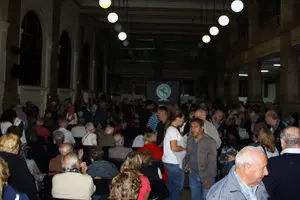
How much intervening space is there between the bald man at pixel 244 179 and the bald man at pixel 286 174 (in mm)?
1043

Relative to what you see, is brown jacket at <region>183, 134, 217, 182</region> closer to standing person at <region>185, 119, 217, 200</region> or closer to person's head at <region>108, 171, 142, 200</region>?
standing person at <region>185, 119, 217, 200</region>

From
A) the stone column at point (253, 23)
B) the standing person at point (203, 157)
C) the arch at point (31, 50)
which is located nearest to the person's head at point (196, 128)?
the standing person at point (203, 157)

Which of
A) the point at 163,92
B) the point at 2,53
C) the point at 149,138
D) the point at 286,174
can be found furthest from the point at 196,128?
the point at 163,92

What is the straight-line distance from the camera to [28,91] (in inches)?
461

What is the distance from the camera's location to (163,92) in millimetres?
16453

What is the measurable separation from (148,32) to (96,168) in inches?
815

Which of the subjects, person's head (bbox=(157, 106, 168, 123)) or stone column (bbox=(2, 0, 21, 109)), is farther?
stone column (bbox=(2, 0, 21, 109))

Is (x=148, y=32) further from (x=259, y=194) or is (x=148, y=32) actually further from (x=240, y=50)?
(x=259, y=194)

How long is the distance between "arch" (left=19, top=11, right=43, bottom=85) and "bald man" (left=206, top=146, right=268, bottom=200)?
9683mm

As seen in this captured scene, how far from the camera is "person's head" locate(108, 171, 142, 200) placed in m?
2.89

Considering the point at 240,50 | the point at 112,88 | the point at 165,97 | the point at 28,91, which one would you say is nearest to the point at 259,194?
the point at 28,91

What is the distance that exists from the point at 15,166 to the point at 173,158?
2.38 meters

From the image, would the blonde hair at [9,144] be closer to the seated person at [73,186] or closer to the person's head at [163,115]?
the seated person at [73,186]

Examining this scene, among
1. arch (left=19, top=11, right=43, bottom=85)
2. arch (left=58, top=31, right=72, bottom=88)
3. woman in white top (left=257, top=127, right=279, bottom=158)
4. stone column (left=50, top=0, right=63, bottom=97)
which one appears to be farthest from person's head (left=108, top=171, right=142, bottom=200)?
arch (left=58, top=31, right=72, bottom=88)
